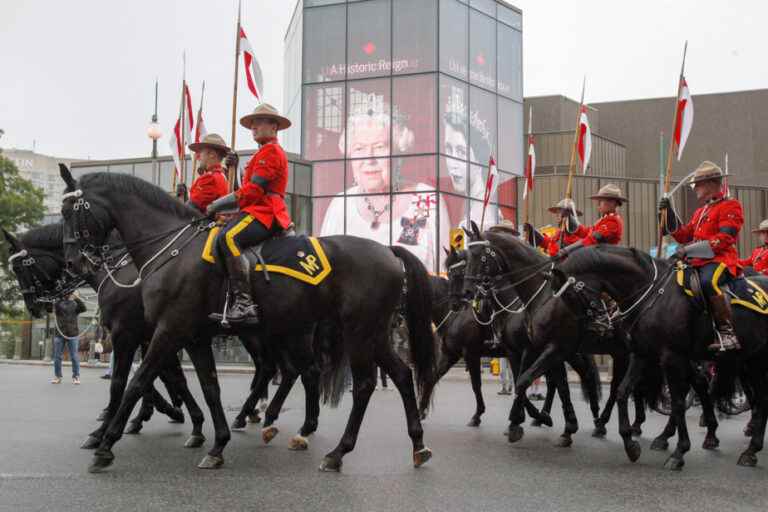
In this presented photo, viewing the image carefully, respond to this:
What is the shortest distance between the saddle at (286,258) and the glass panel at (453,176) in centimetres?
2463

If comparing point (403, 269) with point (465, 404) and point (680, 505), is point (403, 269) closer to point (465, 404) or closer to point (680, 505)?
point (680, 505)

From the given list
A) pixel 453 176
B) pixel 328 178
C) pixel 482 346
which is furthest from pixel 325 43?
pixel 482 346

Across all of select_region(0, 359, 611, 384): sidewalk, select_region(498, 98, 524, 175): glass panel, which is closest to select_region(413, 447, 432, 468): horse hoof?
select_region(0, 359, 611, 384): sidewalk

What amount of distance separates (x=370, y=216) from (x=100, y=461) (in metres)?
25.8

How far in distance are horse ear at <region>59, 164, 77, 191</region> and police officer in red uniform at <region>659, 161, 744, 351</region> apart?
19.7ft

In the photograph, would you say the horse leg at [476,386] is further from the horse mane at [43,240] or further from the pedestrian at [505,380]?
the horse mane at [43,240]

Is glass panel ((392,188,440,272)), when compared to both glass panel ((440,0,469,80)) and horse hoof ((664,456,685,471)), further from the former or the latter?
horse hoof ((664,456,685,471))

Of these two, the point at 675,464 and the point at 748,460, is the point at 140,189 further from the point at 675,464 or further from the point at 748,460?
the point at 748,460

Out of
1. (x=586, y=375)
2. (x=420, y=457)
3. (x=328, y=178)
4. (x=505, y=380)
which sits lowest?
(x=505, y=380)

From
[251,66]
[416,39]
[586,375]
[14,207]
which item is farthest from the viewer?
[14,207]

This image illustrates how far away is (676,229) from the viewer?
9.00 metres

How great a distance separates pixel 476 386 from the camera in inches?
453

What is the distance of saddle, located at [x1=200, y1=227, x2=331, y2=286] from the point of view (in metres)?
7.51

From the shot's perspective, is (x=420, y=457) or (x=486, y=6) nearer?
(x=420, y=457)
